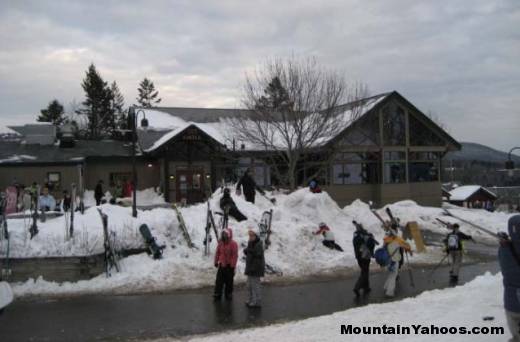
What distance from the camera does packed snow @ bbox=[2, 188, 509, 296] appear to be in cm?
1248

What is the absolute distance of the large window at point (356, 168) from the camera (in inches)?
1275

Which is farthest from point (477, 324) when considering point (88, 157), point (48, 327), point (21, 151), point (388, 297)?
point (21, 151)

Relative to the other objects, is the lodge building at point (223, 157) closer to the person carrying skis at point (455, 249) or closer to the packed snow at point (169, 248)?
the packed snow at point (169, 248)

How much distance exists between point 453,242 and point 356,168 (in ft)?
65.0

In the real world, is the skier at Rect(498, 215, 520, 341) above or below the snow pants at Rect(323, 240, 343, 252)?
above

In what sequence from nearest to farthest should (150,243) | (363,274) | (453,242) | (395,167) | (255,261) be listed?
(255,261) → (363,274) → (453,242) → (150,243) → (395,167)

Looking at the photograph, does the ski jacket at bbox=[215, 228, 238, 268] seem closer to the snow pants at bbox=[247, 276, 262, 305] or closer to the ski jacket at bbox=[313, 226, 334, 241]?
the snow pants at bbox=[247, 276, 262, 305]

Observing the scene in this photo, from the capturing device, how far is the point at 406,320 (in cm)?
801

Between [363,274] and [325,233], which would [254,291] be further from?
[325,233]

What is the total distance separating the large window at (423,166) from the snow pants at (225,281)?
83.2ft

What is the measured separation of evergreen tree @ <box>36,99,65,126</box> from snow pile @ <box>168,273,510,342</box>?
59244 mm

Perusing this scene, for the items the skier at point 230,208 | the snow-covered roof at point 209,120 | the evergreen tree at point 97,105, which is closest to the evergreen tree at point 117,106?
the evergreen tree at point 97,105

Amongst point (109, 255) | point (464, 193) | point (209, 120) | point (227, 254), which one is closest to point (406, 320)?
point (227, 254)

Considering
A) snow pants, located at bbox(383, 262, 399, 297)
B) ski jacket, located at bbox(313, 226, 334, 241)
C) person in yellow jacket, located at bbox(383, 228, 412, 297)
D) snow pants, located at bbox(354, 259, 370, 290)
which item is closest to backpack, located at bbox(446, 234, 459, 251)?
person in yellow jacket, located at bbox(383, 228, 412, 297)
